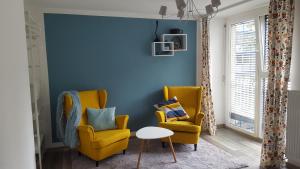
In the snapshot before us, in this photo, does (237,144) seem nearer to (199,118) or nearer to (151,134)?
(199,118)

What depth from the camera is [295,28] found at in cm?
310

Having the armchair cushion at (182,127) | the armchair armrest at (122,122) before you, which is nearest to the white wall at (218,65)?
the armchair cushion at (182,127)

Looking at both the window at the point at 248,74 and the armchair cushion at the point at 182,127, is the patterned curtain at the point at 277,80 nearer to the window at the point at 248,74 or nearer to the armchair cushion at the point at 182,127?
the window at the point at 248,74

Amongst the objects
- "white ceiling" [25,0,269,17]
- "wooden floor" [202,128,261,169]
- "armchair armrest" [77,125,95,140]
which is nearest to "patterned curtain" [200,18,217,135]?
"wooden floor" [202,128,261,169]

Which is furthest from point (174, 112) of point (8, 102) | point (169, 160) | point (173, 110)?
point (8, 102)

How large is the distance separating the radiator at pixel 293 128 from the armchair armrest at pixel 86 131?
2.61 m

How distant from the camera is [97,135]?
11.2 ft

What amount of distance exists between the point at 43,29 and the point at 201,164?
3.28 metres

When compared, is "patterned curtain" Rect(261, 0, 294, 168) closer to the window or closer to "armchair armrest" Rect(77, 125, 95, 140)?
the window

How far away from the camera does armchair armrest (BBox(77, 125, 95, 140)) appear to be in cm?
323

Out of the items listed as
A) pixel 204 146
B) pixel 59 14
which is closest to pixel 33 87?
pixel 59 14

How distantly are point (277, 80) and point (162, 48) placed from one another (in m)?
2.14

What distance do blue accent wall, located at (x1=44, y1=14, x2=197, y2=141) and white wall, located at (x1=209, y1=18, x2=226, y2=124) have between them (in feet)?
1.26

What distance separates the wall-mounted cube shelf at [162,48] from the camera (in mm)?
4445
